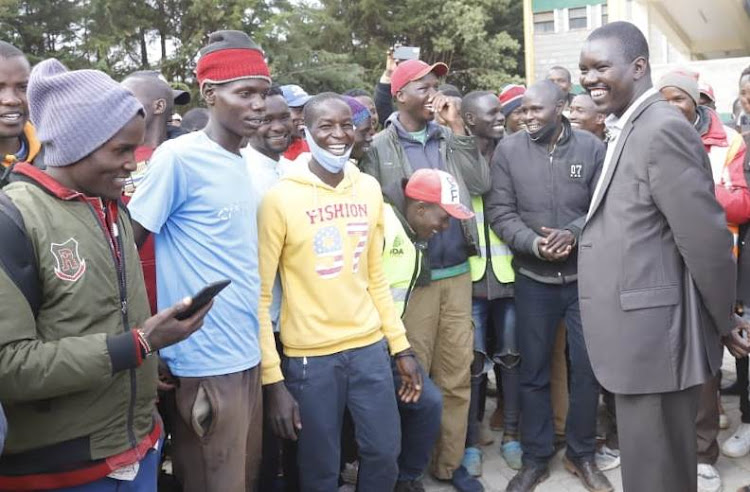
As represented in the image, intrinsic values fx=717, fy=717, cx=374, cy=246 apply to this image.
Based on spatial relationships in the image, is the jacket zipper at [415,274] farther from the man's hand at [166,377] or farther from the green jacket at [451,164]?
the man's hand at [166,377]

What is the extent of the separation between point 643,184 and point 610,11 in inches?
578

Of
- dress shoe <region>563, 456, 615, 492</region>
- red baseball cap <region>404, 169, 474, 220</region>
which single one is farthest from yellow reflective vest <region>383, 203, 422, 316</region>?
dress shoe <region>563, 456, 615, 492</region>

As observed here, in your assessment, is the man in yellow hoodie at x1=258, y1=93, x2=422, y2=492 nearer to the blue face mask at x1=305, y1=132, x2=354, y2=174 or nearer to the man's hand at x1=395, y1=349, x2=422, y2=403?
the blue face mask at x1=305, y1=132, x2=354, y2=174

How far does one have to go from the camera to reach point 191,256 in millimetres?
2834

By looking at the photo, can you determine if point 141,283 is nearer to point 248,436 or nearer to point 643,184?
point 248,436

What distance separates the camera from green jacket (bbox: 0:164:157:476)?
6.39ft

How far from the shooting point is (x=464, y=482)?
4273 millimetres

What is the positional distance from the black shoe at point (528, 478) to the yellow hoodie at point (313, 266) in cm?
158

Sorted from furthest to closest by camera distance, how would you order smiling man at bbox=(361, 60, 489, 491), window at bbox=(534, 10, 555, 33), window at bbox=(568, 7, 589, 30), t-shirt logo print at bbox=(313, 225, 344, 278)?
window at bbox=(534, 10, 555, 33)
window at bbox=(568, 7, 589, 30)
smiling man at bbox=(361, 60, 489, 491)
t-shirt logo print at bbox=(313, 225, 344, 278)

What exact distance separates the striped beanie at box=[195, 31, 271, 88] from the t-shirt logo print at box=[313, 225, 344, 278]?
0.74 m

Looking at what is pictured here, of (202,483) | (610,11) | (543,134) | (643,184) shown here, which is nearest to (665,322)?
(643,184)

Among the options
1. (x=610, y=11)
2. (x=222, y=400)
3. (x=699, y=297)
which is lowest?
(x=222, y=400)

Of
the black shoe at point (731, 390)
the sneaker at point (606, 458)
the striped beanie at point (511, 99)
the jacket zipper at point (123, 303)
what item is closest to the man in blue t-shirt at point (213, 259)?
the jacket zipper at point (123, 303)

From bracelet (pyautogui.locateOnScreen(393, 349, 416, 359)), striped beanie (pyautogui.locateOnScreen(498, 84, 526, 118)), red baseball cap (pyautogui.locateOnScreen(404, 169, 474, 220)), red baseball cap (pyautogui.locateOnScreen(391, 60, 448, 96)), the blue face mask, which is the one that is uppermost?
red baseball cap (pyautogui.locateOnScreen(391, 60, 448, 96))
